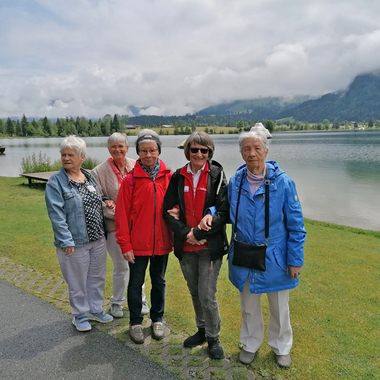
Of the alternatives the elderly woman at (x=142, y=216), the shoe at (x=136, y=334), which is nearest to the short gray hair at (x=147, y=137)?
the elderly woman at (x=142, y=216)

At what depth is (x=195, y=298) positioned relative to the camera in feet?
11.2

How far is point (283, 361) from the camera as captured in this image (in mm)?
3119

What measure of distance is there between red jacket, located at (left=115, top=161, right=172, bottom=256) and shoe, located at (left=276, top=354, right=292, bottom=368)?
5.03ft

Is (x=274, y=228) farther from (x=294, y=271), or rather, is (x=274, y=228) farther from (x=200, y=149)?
(x=200, y=149)

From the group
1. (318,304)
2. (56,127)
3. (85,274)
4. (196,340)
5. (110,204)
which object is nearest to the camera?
(196,340)

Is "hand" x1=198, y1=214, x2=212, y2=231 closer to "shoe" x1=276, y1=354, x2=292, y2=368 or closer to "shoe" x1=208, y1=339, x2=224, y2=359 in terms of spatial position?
"shoe" x1=208, y1=339, x2=224, y2=359

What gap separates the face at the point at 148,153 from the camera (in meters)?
3.40

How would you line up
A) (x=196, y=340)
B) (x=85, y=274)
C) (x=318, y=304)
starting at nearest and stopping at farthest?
(x=196, y=340), (x=85, y=274), (x=318, y=304)

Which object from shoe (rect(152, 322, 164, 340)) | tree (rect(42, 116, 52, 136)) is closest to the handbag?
shoe (rect(152, 322, 164, 340))

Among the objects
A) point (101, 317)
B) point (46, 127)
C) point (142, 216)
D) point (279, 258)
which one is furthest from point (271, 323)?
point (46, 127)

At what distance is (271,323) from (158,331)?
48.0 inches

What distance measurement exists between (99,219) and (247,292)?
189cm

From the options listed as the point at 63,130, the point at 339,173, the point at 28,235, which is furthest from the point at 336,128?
the point at 28,235

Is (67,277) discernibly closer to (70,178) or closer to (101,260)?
(101,260)
